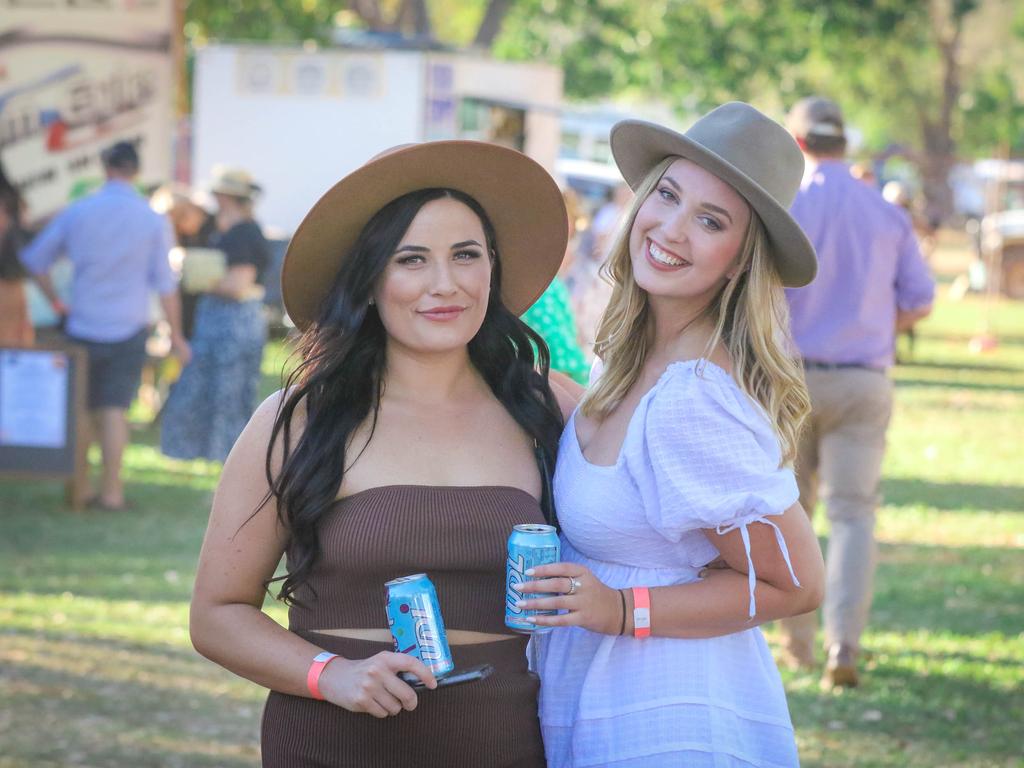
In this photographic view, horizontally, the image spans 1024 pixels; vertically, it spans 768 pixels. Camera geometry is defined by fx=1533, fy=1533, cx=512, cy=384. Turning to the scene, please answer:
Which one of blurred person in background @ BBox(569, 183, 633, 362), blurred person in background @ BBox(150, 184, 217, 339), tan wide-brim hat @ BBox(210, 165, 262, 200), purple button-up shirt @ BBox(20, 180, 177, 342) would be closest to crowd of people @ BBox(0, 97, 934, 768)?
blurred person in background @ BBox(569, 183, 633, 362)

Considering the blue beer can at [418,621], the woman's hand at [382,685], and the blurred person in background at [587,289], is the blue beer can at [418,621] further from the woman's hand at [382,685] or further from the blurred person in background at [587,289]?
the blurred person in background at [587,289]

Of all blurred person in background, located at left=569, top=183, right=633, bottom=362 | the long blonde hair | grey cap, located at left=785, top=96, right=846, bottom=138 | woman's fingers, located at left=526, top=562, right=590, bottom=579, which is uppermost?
grey cap, located at left=785, top=96, right=846, bottom=138

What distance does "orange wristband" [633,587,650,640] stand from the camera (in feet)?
9.50

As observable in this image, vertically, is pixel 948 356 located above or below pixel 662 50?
below

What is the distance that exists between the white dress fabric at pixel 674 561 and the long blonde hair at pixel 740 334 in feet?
0.24

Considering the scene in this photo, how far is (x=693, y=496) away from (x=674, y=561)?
0.74 feet

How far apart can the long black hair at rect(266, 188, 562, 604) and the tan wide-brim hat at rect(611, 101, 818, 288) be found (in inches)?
17.3

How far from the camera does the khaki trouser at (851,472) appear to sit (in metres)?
6.43

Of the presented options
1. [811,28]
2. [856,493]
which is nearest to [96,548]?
[856,493]

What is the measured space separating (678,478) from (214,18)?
64.4 ft

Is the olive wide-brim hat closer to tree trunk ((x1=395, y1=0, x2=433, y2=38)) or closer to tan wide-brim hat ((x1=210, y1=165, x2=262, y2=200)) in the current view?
tan wide-brim hat ((x1=210, y1=165, x2=262, y2=200))

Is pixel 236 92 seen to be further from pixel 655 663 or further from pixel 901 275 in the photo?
pixel 655 663

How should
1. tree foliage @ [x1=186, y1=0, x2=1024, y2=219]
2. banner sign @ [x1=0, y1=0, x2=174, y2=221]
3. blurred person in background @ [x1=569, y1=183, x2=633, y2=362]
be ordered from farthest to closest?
tree foliage @ [x1=186, y1=0, x2=1024, y2=219]
banner sign @ [x1=0, y1=0, x2=174, y2=221]
blurred person in background @ [x1=569, y1=183, x2=633, y2=362]

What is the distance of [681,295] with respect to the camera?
3059 millimetres
